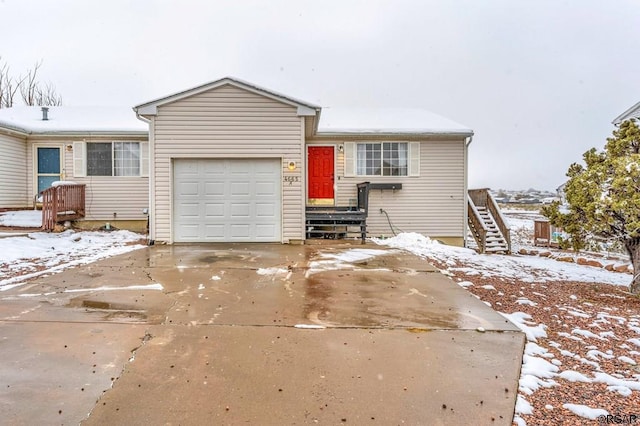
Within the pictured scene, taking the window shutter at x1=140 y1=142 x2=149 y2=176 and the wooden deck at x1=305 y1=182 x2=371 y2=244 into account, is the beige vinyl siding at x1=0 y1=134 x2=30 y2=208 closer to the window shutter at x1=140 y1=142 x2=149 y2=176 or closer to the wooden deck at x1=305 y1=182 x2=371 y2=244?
the window shutter at x1=140 y1=142 x2=149 y2=176

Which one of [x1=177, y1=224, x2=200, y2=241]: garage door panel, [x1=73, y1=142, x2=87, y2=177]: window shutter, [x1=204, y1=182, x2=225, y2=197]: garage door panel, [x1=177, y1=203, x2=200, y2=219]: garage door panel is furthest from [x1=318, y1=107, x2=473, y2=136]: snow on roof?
[x1=73, y1=142, x2=87, y2=177]: window shutter

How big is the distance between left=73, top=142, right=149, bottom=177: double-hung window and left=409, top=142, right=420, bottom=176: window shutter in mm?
8531

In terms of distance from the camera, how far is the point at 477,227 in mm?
11883

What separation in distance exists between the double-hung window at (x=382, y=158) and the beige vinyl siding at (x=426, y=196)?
17 centimetres

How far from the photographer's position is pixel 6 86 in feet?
90.7

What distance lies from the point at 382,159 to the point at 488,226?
4.16m

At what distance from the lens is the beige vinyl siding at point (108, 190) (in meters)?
12.2

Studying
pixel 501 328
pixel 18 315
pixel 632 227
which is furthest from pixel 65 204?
pixel 632 227

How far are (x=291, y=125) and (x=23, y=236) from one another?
7.06 metres

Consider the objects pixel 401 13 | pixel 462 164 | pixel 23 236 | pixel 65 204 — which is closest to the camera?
pixel 23 236

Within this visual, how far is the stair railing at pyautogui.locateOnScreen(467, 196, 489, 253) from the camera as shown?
11.4 m

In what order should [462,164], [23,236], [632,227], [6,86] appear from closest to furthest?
[632,227], [23,236], [462,164], [6,86]

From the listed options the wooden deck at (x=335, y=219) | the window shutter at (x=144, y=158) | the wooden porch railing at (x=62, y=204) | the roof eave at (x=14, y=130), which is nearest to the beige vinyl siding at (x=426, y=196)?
the wooden deck at (x=335, y=219)

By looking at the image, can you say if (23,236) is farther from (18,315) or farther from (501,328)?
(501,328)
